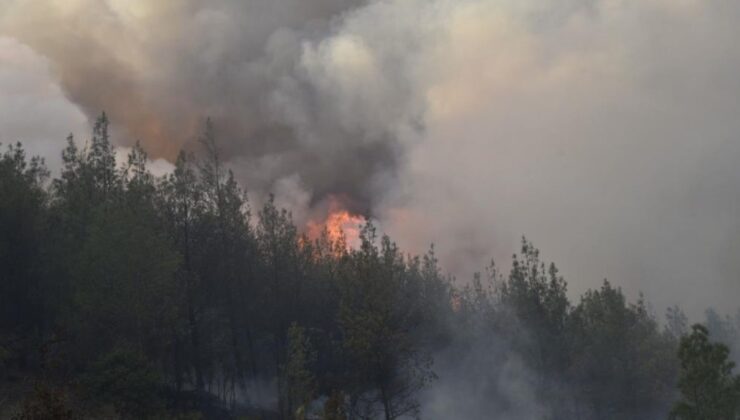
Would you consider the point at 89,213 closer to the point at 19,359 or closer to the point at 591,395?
the point at 19,359

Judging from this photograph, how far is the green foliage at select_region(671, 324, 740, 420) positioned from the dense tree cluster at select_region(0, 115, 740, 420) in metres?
0.09

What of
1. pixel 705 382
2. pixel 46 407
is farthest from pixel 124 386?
pixel 705 382

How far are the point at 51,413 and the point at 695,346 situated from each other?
27.8 m

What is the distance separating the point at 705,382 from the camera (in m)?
29.0

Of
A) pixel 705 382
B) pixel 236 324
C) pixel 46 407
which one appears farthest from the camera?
pixel 236 324

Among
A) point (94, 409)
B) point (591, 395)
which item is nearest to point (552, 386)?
point (591, 395)

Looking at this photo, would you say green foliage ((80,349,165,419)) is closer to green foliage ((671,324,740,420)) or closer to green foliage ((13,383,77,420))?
green foliage ((13,383,77,420))

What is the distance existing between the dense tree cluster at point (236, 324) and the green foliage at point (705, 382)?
0.09 m

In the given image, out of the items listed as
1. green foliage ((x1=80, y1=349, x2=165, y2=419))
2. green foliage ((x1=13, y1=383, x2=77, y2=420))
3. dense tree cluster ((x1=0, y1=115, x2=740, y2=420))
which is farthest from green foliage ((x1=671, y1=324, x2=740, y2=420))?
green foliage ((x1=13, y1=383, x2=77, y2=420))

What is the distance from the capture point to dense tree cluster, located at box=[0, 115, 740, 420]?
34469mm

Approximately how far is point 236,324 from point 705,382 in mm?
40458

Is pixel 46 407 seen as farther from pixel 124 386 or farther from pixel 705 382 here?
pixel 705 382

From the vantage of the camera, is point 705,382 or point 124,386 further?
point 124,386

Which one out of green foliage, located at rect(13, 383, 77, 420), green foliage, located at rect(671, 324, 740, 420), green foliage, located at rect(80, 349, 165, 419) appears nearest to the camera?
green foliage, located at rect(13, 383, 77, 420)
